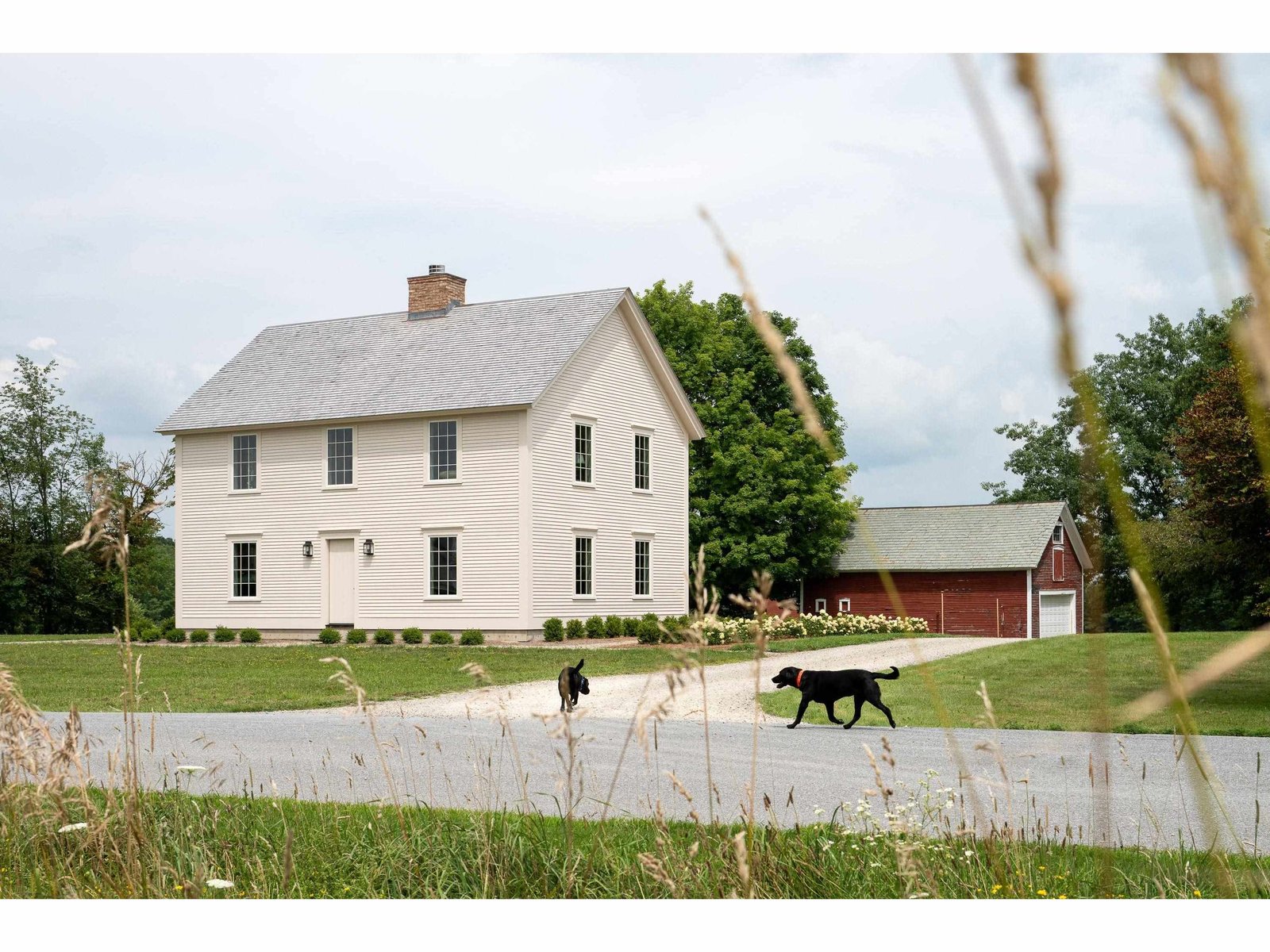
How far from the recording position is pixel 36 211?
59.5 feet

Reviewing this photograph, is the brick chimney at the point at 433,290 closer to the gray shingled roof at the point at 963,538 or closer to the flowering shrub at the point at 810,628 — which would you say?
the flowering shrub at the point at 810,628

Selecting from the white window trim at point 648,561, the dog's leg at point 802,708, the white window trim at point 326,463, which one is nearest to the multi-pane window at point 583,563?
the white window trim at point 648,561

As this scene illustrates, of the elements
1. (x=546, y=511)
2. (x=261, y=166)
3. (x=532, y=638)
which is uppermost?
(x=261, y=166)

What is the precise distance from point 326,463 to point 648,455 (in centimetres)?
776

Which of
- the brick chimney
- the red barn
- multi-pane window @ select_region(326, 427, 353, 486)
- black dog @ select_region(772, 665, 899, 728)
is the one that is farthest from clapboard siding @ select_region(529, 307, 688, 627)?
black dog @ select_region(772, 665, 899, 728)

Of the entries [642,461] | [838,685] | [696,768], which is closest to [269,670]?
[838,685]

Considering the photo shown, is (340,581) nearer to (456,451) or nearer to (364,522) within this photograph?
(364,522)

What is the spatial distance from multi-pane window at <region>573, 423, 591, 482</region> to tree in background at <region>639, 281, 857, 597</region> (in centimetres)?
688

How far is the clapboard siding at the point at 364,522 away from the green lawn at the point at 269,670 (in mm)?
1925

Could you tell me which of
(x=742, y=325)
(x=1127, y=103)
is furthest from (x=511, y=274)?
(x=742, y=325)

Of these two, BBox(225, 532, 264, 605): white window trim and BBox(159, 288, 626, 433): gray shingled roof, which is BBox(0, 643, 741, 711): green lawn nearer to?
BBox(225, 532, 264, 605): white window trim

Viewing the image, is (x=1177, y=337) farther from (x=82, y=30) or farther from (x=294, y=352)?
(x=82, y=30)

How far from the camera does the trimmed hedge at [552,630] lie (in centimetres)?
2478
